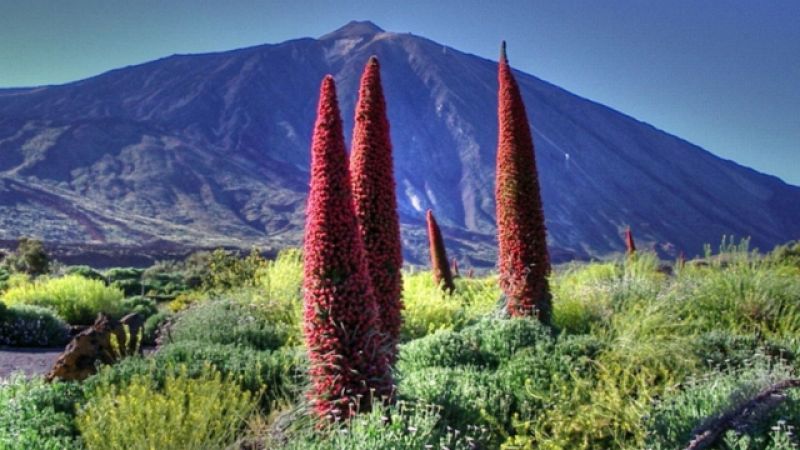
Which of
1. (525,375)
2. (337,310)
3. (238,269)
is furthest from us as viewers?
(238,269)

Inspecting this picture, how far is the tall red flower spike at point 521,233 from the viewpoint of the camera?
9.08m

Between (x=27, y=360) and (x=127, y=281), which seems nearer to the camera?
(x=27, y=360)

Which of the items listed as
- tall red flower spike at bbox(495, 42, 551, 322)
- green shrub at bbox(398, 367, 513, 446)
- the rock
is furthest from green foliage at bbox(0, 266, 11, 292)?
green shrub at bbox(398, 367, 513, 446)

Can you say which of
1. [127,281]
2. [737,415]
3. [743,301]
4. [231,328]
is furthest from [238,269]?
[127,281]

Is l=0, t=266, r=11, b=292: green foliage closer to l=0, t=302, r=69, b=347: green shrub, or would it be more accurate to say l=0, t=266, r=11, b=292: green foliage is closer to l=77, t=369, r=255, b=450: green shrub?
l=0, t=302, r=69, b=347: green shrub

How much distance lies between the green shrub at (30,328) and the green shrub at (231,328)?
3790 mm

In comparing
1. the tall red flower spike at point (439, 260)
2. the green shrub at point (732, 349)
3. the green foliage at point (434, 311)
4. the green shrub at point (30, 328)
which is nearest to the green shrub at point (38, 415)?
the green foliage at point (434, 311)

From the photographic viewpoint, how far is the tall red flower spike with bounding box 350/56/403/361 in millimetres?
6473

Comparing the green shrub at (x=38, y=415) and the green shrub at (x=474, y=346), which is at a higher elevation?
the green shrub at (x=474, y=346)

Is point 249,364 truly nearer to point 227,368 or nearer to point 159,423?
point 227,368

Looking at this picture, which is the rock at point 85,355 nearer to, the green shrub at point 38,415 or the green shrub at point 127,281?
the green shrub at point 38,415

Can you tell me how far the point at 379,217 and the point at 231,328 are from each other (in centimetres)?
394

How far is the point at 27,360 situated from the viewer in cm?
1148

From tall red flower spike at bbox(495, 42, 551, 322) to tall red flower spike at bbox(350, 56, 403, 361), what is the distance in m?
2.69
